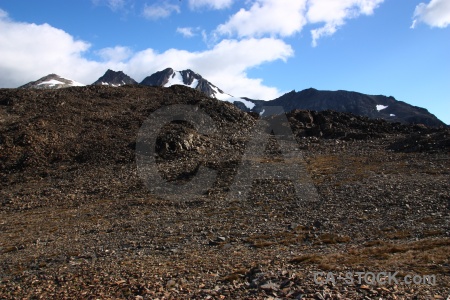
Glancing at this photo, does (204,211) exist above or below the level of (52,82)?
below

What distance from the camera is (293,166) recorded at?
48062mm

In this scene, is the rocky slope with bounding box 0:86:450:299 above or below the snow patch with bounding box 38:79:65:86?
below

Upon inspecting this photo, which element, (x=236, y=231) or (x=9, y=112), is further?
(x=9, y=112)

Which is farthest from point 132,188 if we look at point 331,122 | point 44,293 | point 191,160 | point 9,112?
point 331,122

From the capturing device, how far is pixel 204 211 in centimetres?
3238

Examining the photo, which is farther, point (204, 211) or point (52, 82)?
point (52, 82)

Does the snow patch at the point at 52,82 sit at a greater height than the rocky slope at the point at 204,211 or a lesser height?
greater

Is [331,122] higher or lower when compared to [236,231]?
higher

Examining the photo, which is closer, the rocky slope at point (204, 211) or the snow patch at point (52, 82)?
the rocky slope at point (204, 211)

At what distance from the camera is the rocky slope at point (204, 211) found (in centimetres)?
1614

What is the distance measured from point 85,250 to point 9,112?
54.5 metres

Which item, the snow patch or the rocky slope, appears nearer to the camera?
the rocky slope

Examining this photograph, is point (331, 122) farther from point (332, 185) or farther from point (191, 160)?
point (332, 185)

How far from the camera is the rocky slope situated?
16.1 meters
